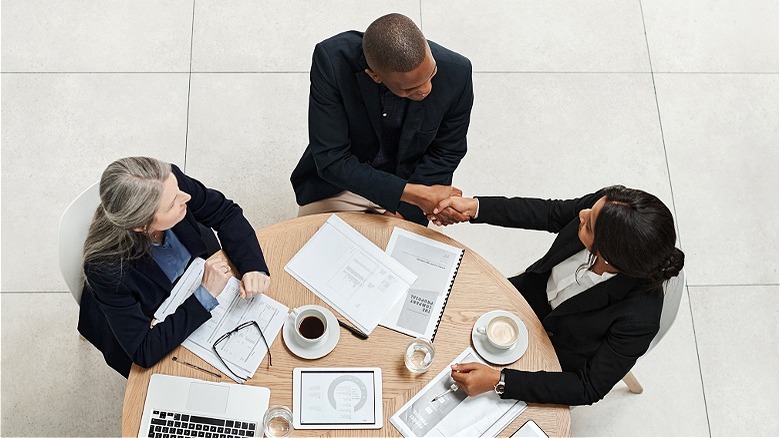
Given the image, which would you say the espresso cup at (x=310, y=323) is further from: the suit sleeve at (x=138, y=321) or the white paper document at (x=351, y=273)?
the suit sleeve at (x=138, y=321)

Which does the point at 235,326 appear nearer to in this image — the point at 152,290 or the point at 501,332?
the point at 152,290

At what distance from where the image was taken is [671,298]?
206cm

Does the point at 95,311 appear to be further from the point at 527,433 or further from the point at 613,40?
the point at 613,40

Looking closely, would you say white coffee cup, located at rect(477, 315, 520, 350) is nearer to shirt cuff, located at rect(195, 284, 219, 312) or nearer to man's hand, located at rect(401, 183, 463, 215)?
man's hand, located at rect(401, 183, 463, 215)

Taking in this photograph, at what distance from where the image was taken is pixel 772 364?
2.97 metres

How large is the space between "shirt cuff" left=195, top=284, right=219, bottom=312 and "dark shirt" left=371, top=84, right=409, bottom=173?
77 cm

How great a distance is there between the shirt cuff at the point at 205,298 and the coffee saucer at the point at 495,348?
2.39 feet

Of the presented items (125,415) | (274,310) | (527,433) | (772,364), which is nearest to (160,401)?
(125,415)

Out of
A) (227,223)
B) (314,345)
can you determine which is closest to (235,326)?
(314,345)

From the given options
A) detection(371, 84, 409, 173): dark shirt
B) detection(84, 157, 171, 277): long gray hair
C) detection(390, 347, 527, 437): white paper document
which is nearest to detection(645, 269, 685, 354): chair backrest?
detection(390, 347, 527, 437): white paper document

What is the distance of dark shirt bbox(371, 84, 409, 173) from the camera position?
90.5 inches

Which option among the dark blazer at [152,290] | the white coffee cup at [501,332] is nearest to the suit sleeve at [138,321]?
the dark blazer at [152,290]

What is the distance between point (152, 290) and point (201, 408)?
0.38 meters

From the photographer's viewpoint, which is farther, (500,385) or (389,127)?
(389,127)
